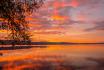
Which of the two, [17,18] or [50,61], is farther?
[50,61]

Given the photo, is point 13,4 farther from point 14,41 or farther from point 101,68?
point 101,68

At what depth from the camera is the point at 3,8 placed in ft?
62.3

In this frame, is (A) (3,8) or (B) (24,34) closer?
(A) (3,8)

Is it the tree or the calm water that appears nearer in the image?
the tree

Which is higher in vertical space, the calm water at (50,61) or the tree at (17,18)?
the tree at (17,18)

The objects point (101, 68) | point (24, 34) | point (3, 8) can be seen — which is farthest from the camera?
point (101, 68)

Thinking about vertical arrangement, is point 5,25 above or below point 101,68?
above

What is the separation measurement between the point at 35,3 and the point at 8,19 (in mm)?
2175

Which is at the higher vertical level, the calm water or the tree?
the tree

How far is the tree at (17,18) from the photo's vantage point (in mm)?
19500

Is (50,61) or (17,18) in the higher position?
(17,18)

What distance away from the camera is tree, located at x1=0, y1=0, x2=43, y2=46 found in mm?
19500

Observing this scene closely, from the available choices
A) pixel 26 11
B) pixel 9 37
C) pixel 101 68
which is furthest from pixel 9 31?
pixel 101 68

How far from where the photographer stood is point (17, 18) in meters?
20.2
